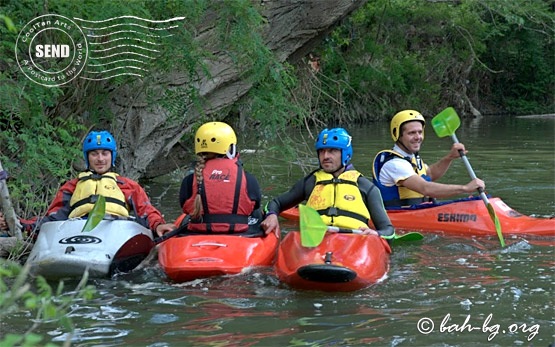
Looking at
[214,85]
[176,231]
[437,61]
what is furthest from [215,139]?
[437,61]

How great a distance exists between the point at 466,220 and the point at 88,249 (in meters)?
3.82

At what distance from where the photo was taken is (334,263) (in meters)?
6.24

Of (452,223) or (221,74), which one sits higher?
(221,74)

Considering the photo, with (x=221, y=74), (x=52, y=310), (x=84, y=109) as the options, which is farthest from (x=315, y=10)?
(x=52, y=310)

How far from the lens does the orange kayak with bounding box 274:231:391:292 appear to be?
615cm

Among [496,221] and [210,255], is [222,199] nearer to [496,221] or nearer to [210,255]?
[210,255]

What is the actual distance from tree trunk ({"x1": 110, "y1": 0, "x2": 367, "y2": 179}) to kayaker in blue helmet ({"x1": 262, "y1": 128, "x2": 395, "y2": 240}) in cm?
303

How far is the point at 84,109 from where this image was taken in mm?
9648

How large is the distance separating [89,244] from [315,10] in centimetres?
566

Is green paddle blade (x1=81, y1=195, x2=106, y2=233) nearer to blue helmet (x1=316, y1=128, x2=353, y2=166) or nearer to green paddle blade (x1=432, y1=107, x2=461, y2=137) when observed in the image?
blue helmet (x1=316, y1=128, x2=353, y2=166)

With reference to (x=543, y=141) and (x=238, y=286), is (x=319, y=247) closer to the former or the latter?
(x=238, y=286)

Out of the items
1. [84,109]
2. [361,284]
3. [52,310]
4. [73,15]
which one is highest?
[73,15]

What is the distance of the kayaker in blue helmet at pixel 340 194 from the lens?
23.1 ft

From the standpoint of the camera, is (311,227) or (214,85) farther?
(214,85)
